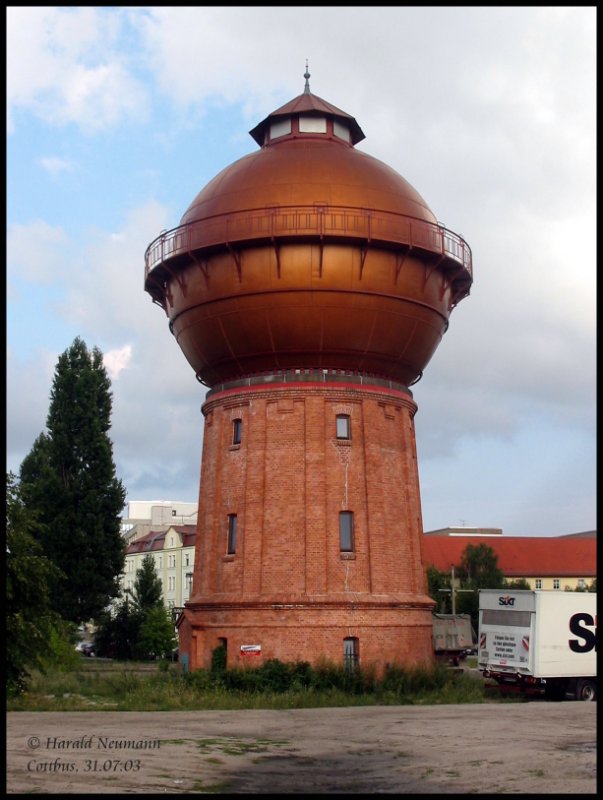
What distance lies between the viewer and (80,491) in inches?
1818

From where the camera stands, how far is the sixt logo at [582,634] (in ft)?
84.5

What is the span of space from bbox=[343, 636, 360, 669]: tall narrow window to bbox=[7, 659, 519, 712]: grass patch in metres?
0.46

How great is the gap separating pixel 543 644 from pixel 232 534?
9.30 metres

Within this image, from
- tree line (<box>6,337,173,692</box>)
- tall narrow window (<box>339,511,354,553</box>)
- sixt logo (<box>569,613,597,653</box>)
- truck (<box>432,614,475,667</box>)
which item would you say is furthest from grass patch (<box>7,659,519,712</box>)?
tree line (<box>6,337,173,692</box>)

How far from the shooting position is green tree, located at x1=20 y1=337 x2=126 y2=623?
147 feet

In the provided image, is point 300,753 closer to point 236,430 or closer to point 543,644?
point 543,644

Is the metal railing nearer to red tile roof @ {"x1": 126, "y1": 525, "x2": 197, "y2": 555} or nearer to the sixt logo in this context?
the sixt logo

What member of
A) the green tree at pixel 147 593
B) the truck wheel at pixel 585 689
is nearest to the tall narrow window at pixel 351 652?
the truck wheel at pixel 585 689

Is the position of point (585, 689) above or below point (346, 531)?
below

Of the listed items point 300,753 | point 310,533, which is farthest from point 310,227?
point 300,753

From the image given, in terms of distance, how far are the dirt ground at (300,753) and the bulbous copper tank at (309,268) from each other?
1075 cm

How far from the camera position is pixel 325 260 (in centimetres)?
2695

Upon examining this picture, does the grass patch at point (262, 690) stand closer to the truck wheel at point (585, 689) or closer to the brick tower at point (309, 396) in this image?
the brick tower at point (309, 396)

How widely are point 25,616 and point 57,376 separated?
28355 mm
